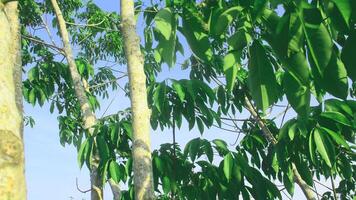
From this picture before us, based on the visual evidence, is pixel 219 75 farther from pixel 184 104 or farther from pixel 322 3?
pixel 322 3

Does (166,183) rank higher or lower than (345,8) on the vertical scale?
lower

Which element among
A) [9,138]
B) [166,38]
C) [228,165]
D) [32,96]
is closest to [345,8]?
[166,38]

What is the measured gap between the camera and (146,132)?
3266 millimetres

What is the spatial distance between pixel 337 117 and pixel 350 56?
2.05m

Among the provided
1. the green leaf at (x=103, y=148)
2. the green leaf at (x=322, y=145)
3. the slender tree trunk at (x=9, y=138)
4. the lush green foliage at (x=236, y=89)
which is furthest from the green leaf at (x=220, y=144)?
the slender tree trunk at (x=9, y=138)

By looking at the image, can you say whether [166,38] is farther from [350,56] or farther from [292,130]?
[292,130]

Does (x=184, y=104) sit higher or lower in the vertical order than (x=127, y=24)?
lower

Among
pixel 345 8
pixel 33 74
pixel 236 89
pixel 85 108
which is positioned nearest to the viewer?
pixel 345 8

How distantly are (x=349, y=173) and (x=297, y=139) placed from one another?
765mm

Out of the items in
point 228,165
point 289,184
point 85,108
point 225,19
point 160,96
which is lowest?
point 289,184

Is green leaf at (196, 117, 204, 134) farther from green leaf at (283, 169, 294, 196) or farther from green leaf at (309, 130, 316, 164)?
green leaf at (309, 130, 316, 164)

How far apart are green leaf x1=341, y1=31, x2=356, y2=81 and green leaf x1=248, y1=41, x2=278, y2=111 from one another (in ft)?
0.59

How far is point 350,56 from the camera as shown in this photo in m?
0.89

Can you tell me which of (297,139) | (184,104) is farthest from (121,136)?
(297,139)
